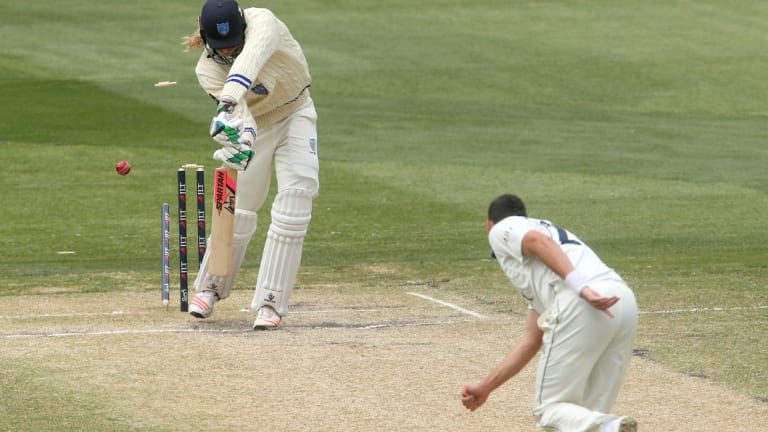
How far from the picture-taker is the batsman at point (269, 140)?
10.4 m

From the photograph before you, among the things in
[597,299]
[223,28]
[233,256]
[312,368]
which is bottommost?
[233,256]

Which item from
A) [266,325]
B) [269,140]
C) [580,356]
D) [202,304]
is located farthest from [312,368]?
[580,356]

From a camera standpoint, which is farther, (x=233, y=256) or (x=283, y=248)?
(x=233, y=256)

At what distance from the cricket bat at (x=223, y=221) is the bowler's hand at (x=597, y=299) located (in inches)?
183

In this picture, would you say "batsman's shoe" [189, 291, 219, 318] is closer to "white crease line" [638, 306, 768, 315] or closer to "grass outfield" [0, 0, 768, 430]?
"grass outfield" [0, 0, 768, 430]

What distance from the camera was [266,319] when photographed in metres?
10.6

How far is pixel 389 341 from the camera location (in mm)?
10195

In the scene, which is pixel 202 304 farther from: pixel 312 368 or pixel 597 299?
pixel 597 299

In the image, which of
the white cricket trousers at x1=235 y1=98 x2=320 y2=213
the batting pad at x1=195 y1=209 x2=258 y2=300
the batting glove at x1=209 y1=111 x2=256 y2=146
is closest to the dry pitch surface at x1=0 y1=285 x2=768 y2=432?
the batting pad at x1=195 y1=209 x2=258 y2=300

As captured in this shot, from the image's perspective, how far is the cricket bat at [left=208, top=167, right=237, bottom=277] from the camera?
1066 cm

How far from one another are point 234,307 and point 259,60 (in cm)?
253

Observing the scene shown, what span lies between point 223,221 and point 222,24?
1514mm

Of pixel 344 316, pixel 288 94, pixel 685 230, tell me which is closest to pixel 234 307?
pixel 344 316

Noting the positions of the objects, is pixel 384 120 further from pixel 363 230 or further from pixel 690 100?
pixel 363 230
